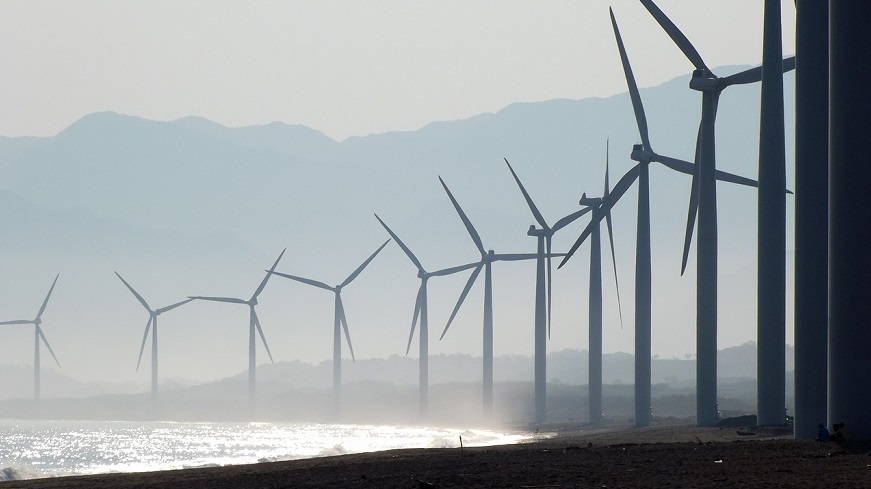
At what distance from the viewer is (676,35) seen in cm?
6197

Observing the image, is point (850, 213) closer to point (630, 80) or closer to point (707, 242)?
point (707, 242)

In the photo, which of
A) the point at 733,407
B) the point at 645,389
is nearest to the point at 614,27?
the point at 645,389

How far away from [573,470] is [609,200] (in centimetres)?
6338

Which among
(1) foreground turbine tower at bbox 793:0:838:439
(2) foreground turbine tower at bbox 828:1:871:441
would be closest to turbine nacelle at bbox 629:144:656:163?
(1) foreground turbine tower at bbox 793:0:838:439

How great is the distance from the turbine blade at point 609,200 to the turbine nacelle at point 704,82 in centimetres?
1722

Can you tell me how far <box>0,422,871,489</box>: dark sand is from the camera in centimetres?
1975

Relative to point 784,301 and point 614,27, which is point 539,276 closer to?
point 614,27

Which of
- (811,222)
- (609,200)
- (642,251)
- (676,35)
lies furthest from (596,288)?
(811,222)

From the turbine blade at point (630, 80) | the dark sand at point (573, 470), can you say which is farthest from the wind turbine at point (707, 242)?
the dark sand at point (573, 470)

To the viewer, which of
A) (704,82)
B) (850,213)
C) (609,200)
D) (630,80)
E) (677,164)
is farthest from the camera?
(609,200)

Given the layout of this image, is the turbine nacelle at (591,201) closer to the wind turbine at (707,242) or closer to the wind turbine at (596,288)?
the wind turbine at (596,288)

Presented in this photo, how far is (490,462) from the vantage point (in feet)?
87.0

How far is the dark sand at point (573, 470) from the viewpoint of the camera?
64.8 ft

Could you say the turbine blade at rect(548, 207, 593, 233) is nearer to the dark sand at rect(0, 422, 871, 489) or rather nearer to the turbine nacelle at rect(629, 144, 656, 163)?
the turbine nacelle at rect(629, 144, 656, 163)
